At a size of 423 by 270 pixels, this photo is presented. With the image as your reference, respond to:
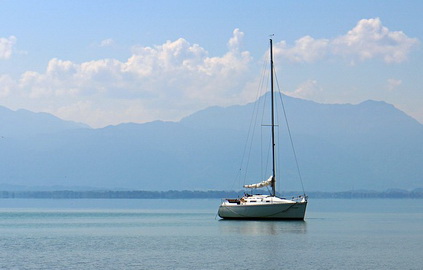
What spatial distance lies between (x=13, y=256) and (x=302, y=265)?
21.3m

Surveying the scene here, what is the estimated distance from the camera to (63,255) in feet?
198

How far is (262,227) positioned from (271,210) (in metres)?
4.87

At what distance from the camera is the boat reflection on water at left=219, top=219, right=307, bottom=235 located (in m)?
81.2

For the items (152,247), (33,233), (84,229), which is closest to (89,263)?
(152,247)

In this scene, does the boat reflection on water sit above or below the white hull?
below

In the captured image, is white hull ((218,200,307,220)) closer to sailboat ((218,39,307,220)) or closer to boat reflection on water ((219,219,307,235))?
sailboat ((218,39,307,220))

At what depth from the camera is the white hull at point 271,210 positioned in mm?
90938

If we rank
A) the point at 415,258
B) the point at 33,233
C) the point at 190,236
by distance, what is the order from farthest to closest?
the point at 33,233
the point at 190,236
the point at 415,258

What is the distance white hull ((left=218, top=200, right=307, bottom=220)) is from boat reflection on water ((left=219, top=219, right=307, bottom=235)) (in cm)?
77

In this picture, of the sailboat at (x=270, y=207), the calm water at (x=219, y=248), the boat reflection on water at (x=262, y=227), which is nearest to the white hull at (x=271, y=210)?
the sailboat at (x=270, y=207)

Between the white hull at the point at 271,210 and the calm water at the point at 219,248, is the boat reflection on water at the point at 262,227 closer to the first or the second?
the calm water at the point at 219,248

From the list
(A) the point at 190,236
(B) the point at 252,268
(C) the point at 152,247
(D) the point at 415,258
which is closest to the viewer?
(B) the point at 252,268

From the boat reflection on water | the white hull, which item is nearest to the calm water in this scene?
the boat reflection on water

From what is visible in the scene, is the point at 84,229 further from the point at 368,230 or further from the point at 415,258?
the point at 415,258
